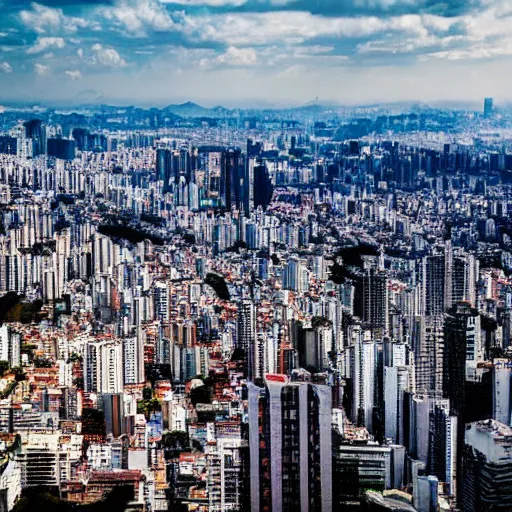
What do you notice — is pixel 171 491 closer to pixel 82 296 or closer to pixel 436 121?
pixel 82 296

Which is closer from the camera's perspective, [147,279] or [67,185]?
[147,279]

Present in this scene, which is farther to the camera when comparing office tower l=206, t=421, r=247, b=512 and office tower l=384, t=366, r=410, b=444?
office tower l=384, t=366, r=410, b=444

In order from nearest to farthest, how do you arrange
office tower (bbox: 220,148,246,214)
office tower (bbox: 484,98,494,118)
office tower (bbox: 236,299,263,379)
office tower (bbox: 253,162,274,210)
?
office tower (bbox: 236,299,263,379)
office tower (bbox: 484,98,494,118)
office tower (bbox: 253,162,274,210)
office tower (bbox: 220,148,246,214)

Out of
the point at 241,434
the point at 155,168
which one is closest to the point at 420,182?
the point at 155,168

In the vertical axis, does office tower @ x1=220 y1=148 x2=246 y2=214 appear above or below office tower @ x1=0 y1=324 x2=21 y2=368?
above

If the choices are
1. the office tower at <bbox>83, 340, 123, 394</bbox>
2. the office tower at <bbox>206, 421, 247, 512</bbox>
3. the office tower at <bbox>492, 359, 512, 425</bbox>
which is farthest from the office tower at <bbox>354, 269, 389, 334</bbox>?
the office tower at <bbox>206, 421, 247, 512</bbox>

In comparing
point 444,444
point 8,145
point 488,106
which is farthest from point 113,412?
point 8,145

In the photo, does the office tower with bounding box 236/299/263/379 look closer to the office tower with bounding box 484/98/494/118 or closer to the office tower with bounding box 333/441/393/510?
the office tower with bounding box 333/441/393/510

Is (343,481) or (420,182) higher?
(420,182)

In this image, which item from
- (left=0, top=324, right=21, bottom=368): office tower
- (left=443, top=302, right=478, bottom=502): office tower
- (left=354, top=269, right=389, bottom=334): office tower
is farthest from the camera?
(left=354, top=269, right=389, bottom=334): office tower
